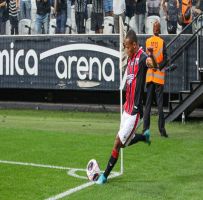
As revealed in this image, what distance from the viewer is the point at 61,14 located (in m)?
22.2

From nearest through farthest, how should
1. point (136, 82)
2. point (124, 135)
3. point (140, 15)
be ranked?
point (124, 135), point (136, 82), point (140, 15)

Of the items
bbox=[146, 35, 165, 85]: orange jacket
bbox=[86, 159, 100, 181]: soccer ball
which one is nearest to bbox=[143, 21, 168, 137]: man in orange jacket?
bbox=[146, 35, 165, 85]: orange jacket

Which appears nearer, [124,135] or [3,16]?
[124,135]

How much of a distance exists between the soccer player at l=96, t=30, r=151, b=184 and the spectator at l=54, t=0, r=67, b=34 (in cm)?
1251

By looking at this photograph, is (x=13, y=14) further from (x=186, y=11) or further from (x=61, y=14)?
(x=186, y=11)

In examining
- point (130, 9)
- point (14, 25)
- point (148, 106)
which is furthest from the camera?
point (14, 25)

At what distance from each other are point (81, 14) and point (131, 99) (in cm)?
1253

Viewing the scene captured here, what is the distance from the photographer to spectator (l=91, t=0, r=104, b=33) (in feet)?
70.0

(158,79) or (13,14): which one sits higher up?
(13,14)

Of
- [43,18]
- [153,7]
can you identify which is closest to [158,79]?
[153,7]

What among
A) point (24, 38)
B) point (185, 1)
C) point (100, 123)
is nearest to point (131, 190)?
point (100, 123)

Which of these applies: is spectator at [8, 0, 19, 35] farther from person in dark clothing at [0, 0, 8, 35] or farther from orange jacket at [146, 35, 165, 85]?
orange jacket at [146, 35, 165, 85]

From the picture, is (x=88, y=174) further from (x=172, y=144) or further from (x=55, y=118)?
(x=55, y=118)

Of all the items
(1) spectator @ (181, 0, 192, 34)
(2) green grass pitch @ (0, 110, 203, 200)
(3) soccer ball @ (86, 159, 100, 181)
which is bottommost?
(2) green grass pitch @ (0, 110, 203, 200)
